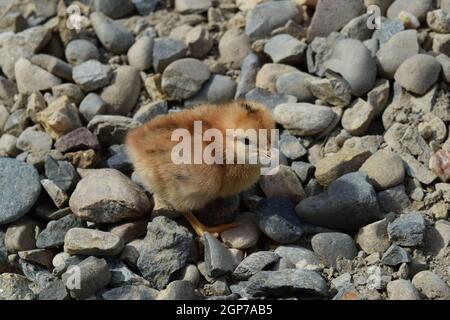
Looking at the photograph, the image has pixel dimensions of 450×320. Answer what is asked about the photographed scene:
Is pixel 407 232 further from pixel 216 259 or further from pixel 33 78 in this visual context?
pixel 33 78

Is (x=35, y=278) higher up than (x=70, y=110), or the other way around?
(x=70, y=110)

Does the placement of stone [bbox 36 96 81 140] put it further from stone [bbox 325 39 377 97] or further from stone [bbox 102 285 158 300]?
stone [bbox 325 39 377 97]

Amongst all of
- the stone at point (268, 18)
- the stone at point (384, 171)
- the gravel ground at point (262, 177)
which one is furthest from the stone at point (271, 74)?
the stone at point (384, 171)

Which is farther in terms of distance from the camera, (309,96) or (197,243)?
(309,96)

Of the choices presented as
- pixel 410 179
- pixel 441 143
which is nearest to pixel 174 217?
Answer: pixel 410 179

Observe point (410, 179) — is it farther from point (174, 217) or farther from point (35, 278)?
point (35, 278)
